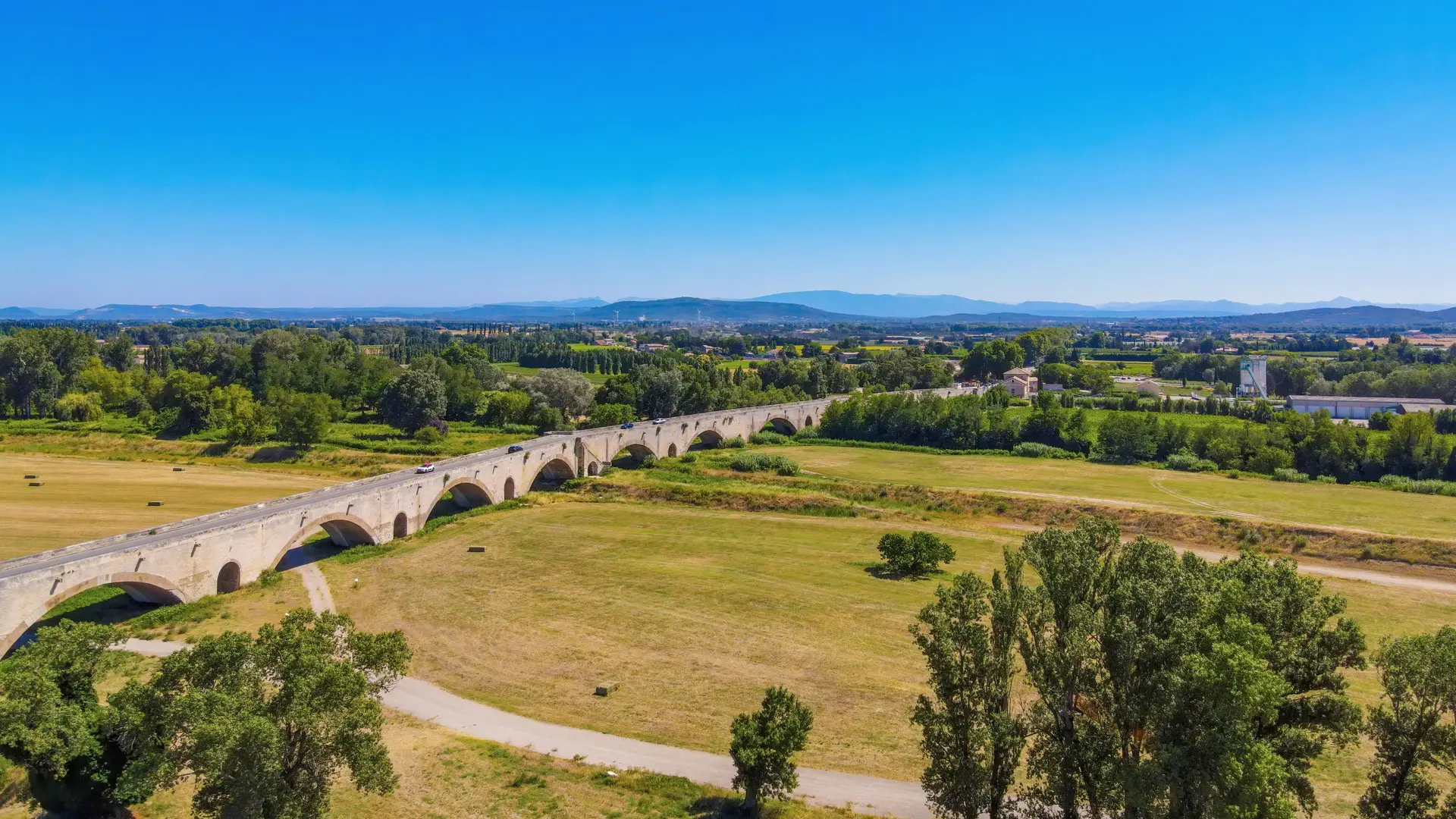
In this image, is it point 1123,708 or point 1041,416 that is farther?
point 1041,416

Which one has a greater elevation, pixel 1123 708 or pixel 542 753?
pixel 1123 708

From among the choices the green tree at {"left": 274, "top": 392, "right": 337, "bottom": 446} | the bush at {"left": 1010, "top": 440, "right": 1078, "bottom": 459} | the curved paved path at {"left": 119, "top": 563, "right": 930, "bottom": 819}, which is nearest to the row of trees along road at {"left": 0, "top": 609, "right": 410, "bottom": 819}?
the curved paved path at {"left": 119, "top": 563, "right": 930, "bottom": 819}

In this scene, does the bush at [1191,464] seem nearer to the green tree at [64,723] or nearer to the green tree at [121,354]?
the green tree at [64,723]

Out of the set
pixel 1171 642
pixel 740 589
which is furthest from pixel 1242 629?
pixel 740 589

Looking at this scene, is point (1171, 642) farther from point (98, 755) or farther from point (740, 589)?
point (740, 589)

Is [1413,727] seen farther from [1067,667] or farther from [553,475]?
[553,475]

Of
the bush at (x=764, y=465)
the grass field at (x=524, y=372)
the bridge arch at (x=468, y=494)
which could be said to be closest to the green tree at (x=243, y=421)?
the bridge arch at (x=468, y=494)
